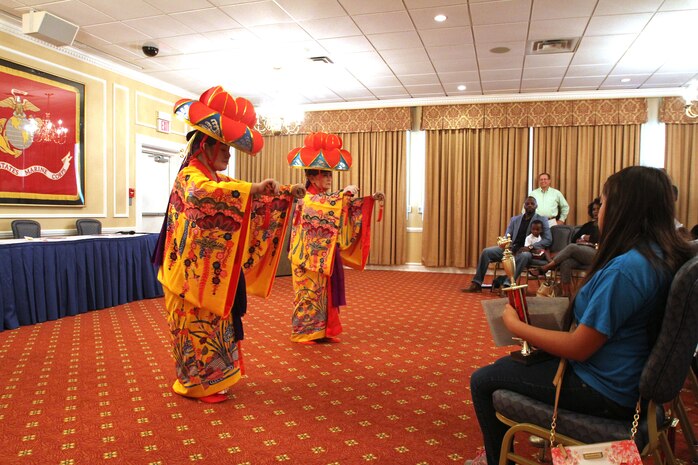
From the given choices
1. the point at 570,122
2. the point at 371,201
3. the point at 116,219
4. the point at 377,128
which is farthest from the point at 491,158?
the point at 116,219

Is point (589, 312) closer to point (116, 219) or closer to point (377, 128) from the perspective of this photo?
point (116, 219)

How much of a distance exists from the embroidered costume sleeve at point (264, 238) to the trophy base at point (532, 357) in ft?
5.24

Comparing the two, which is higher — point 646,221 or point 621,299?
point 646,221

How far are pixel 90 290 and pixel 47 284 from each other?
526 mm

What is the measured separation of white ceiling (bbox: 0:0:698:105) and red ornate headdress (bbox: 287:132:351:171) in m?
1.63

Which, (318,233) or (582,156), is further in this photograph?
(582,156)

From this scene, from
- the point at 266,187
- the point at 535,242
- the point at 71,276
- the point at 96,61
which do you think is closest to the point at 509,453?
the point at 266,187

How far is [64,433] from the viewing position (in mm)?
2334

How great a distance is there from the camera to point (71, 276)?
193 inches

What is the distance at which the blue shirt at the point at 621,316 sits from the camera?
4.36 ft

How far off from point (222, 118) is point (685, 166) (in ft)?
26.3

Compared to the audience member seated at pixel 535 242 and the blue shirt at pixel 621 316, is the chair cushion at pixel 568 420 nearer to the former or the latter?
the blue shirt at pixel 621 316

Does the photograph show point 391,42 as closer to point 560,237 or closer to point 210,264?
point 560,237

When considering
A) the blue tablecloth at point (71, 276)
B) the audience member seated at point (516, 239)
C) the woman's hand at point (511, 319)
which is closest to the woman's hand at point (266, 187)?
the woman's hand at point (511, 319)
